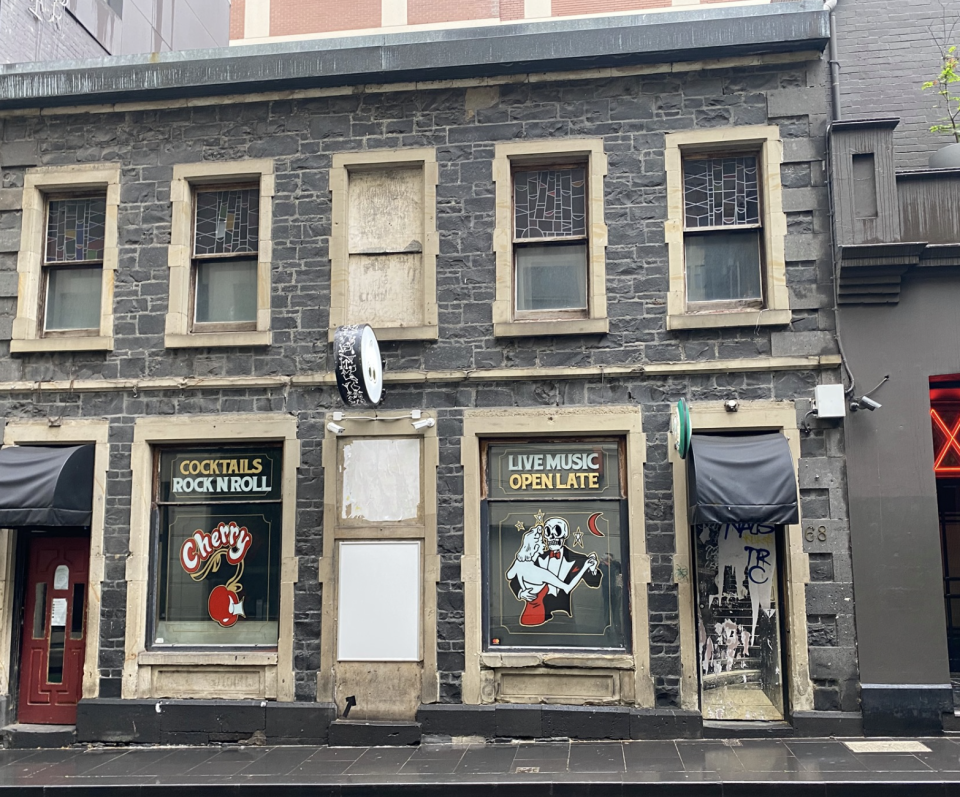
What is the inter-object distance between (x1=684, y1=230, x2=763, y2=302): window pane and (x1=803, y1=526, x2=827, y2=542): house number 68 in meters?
2.61

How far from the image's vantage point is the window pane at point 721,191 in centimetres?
1018

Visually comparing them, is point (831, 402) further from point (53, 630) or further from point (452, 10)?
point (452, 10)

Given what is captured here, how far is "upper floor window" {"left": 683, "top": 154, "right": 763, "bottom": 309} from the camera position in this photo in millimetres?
10125

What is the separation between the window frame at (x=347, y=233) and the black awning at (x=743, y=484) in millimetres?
Result: 3318

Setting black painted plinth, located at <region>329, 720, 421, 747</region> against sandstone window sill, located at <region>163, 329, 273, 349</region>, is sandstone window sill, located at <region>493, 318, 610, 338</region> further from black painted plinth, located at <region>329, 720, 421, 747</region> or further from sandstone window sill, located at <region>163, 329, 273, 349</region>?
black painted plinth, located at <region>329, 720, 421, 747</region>

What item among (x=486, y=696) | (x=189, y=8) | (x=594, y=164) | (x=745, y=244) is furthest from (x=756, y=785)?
(x=189, y=8)

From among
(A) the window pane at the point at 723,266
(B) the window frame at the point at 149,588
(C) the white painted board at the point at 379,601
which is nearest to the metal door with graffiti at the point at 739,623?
(A) the window pane at the point at 723,266

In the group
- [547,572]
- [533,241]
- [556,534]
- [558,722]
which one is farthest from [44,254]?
[558,722]

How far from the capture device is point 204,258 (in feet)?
35.8

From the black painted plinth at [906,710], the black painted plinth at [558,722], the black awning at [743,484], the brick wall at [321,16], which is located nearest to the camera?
the black awning at [743,484]

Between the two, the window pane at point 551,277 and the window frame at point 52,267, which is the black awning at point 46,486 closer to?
the window frame at point 52,267

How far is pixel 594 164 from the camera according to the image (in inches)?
403

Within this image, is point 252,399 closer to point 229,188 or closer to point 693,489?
point 229,188

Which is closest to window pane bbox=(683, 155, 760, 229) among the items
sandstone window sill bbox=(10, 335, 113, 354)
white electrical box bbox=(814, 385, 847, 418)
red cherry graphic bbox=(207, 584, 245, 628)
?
white electrical box bbox=(814, 385, 847, 418)
